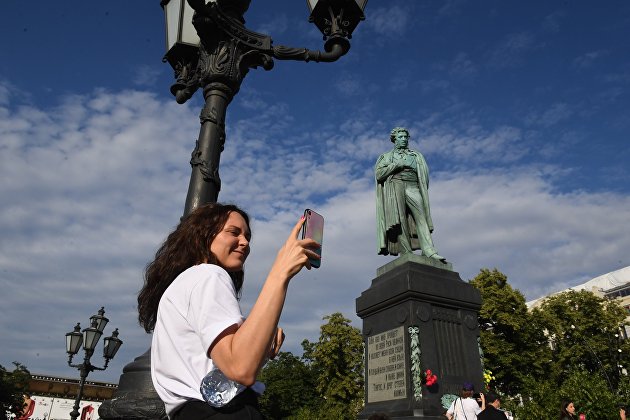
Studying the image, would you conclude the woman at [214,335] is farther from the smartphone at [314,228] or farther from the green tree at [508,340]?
the green tree at [508,340]

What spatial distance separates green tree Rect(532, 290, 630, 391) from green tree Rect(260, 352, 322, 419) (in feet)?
79.0

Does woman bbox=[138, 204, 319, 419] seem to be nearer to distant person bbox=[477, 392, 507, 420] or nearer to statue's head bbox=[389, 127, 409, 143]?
distant person bbox=[477, 392, 507, 420]

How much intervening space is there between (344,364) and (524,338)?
14.5 m

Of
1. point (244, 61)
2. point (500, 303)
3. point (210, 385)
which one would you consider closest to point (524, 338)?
point (500, 303)

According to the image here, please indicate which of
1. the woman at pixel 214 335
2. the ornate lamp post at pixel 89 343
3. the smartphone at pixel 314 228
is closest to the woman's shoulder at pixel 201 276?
the woman at pixel 214 335

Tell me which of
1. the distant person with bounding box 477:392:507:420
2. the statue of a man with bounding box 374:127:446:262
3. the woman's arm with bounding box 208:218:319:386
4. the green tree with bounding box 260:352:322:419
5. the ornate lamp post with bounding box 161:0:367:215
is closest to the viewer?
the woman's arm with bounding box 208:218:319:386

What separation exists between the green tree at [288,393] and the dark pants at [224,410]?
51054 millimetres

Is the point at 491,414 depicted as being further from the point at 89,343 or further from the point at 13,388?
the point at 13,388

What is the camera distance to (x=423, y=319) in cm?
879

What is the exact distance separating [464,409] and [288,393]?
46.8 meters

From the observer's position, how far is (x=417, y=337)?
8.58 meters

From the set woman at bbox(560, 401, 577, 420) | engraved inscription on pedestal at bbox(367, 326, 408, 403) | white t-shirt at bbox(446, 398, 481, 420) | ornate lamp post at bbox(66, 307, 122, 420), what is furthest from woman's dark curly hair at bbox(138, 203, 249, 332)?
ornate lamp post at bbox(66, 307, 122, 420)

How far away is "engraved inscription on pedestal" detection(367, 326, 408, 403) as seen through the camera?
8617 millimetres

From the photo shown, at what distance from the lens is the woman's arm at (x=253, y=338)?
136 cm
